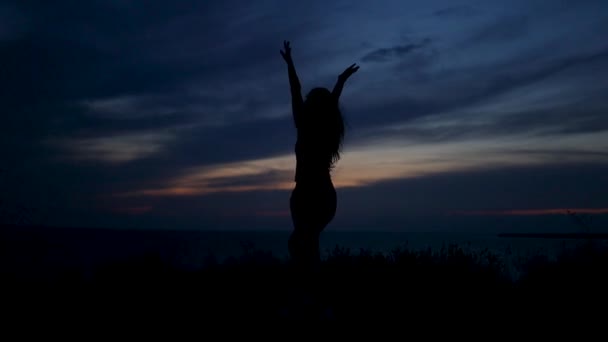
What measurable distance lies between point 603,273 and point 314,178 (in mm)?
5059

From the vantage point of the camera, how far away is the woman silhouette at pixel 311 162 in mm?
5727

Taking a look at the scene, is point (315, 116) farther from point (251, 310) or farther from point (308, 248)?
point (251, 310)

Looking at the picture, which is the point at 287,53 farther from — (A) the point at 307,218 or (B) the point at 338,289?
(B) the point at 338,289

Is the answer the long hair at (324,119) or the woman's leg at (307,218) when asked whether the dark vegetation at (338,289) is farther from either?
the long hair at (324,119)

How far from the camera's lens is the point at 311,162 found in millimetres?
5832

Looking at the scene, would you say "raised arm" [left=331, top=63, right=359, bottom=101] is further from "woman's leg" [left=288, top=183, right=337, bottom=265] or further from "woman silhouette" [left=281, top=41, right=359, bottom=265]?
"woman's leg" [left=288, top=183, right=337, bottom=265]

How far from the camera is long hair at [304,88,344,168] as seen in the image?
18.8ft

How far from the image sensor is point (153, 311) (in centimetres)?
601

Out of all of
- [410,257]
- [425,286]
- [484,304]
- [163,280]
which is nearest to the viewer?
[484,304]

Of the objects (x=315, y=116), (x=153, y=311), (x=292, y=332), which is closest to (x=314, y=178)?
(x=315, y=116)

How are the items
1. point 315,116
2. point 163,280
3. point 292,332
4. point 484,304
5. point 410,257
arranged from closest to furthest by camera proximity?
point 292,332 < point 315,116 < point 484,304 < point 163,280 < point 410,257

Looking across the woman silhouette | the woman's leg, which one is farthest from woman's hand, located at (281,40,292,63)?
the woman's leg

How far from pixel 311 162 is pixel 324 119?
0.57 meters

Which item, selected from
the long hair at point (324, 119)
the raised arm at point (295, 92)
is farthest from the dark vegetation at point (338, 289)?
the raised arm at point (295, 92)
